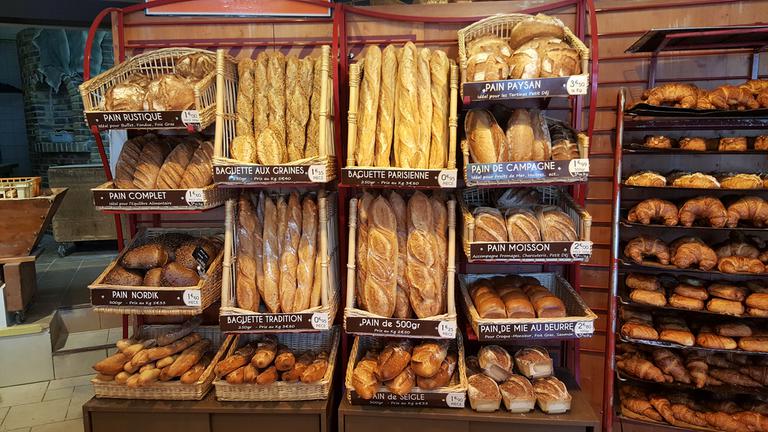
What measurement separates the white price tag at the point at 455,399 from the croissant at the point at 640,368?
1.08m

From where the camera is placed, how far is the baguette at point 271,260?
86.0 inches

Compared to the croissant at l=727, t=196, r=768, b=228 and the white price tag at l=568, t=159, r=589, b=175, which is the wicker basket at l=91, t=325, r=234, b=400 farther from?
the croissant at l=727, t=196, r=768, b=228

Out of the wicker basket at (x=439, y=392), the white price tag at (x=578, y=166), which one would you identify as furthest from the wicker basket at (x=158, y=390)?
the white price tag at (x=578, y=166)

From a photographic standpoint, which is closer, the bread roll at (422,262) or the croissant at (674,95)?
the bread roll at (422,262)

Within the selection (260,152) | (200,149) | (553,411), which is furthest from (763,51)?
(200,149)

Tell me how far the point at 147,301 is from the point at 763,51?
3433mm

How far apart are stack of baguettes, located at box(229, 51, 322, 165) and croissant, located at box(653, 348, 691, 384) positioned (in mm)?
2167

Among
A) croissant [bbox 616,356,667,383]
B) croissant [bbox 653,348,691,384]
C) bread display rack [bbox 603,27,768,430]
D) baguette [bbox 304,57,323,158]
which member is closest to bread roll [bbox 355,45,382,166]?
baguette [bbox 304,57,323,158]

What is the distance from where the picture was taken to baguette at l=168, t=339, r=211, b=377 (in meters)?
2.22

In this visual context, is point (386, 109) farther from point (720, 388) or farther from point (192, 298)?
point (720, 388)

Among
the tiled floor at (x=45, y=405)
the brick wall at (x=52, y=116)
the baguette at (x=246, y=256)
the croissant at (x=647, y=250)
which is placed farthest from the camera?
the brick wall at (x=52, y=116)

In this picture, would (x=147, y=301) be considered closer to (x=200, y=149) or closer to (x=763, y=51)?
(x=200, y=149)

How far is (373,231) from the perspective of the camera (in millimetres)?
2156

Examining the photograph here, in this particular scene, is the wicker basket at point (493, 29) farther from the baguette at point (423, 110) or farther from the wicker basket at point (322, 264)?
the wicker basket at point (322, 264)
